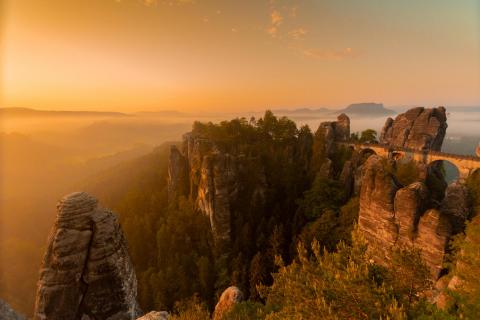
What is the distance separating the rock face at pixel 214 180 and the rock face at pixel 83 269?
36.8 meters

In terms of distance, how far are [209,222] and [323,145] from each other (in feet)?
105

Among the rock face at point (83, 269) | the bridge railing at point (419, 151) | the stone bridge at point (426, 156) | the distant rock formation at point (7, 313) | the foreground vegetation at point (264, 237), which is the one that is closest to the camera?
the distant rock formation at point (7, 313)

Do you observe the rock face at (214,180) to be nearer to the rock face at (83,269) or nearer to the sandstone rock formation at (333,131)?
the sandstone rock formation at (333,131)

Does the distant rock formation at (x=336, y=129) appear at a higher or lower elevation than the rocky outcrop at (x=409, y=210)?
higher

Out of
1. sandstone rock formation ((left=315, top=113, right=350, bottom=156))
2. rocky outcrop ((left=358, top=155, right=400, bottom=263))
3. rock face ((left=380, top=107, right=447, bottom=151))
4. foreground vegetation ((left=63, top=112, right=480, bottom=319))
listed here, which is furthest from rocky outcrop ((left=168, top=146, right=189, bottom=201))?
rock face ((left=380, top=107, right=447, bottom=151))

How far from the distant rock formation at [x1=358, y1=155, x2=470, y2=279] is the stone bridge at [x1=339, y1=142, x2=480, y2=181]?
97.7 ft

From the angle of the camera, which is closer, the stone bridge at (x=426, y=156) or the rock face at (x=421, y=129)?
the stone bridge at (x=426, y=156)

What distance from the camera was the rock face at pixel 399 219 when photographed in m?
26.2

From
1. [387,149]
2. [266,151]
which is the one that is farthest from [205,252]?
[387,149]

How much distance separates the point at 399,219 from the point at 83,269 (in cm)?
3089

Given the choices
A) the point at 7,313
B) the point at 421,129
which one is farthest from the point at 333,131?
the point at 7,313

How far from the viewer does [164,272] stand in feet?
151

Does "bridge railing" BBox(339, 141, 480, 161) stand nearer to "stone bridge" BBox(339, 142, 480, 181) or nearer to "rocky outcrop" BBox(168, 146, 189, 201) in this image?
"stone bridge" BBox(339, 142, 480, 181)

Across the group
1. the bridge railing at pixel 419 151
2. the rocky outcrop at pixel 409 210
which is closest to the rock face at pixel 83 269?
the rocky outcrop at pixel 409 210
